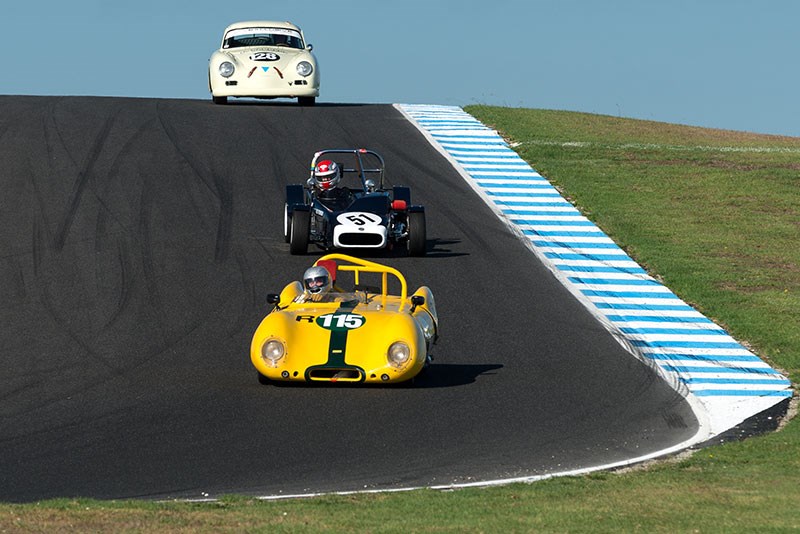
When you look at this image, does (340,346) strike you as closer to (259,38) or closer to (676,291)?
(676,291)

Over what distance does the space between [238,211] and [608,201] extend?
6481 mm

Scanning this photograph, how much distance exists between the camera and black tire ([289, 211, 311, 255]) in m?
17.8

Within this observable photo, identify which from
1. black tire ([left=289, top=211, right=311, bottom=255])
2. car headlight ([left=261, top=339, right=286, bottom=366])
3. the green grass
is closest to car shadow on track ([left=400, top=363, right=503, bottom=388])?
car headlight ([left=261, top=339, right=286, bottom=366])

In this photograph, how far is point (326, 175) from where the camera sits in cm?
1834

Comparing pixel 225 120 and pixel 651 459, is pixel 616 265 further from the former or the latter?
pixel 225 120

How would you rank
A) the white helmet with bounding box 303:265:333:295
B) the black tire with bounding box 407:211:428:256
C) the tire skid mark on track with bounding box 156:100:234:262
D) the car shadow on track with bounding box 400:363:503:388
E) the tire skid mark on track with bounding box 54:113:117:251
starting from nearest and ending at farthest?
1. the car shadow on track with bounding box 400:363:503:388
2. the white helmet with bounding box 303:265:333:295
3. the black tire with bounding box 407:211:428:256
4. the tire skid mark on track with bounding box 156:100:234:262
5. the tire skid mark on track with bounding box 54:113:117:251

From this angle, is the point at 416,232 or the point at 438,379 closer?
the point at 438,379

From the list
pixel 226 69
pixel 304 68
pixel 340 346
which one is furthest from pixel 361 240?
pixel 226 69

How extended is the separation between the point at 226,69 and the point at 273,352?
55.8 feet

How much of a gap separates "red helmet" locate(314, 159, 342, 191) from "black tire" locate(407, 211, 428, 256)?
1179mm

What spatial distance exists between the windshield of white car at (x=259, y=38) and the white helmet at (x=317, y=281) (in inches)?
653

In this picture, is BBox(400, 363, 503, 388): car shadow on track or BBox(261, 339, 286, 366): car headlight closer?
BBox(261, 339, 286, 366): car headlight

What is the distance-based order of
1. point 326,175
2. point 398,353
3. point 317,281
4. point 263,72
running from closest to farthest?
point 398,353, point 317,281, point 326,175, point 263,72

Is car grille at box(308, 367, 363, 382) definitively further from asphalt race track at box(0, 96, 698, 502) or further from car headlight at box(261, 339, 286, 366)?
car headlight at box(261, 339, 286, 366)
